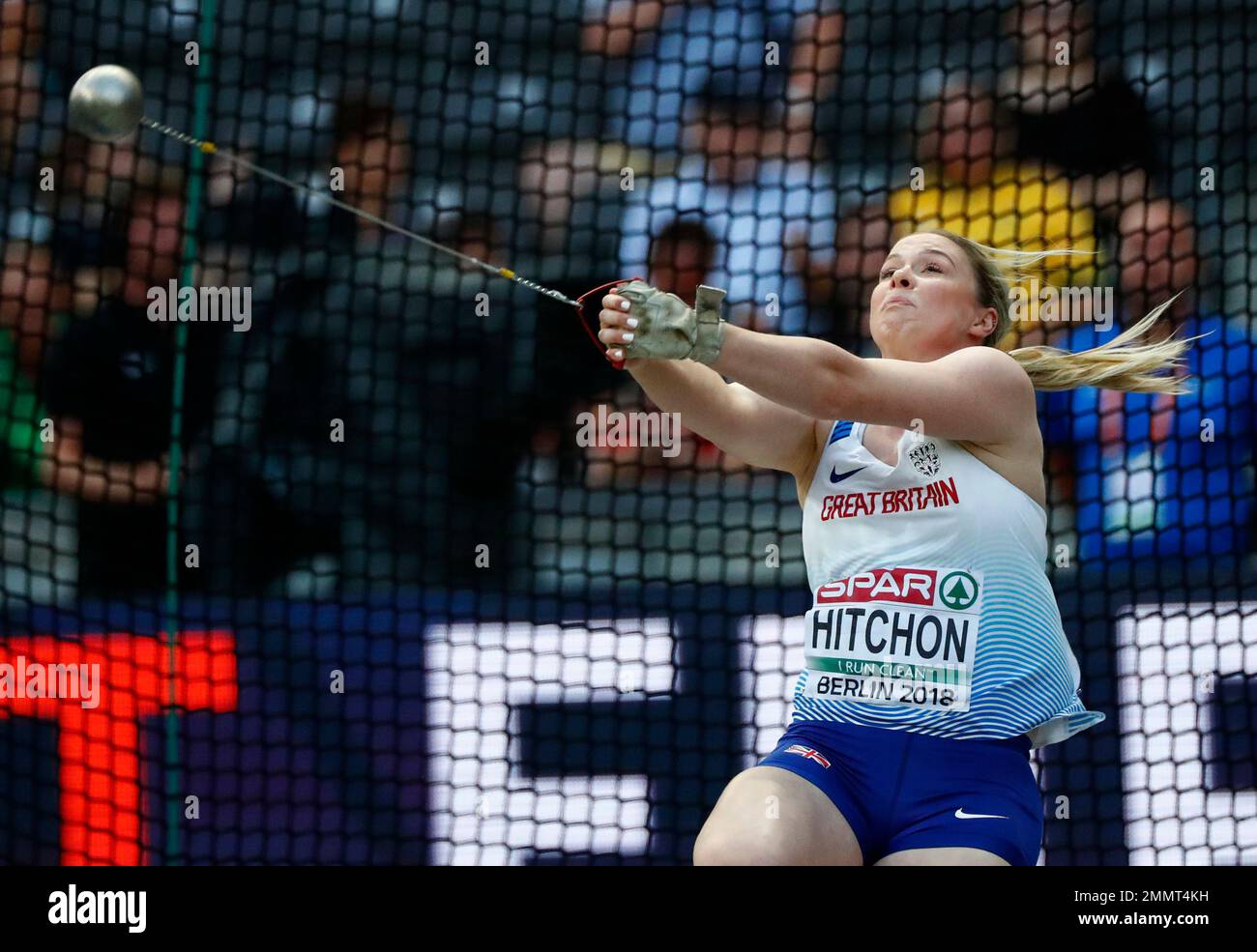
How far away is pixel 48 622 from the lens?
4.46 meters

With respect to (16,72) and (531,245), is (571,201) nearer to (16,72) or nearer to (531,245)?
(531,245)

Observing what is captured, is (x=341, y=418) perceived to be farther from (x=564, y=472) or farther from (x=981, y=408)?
(x=981, y=408)

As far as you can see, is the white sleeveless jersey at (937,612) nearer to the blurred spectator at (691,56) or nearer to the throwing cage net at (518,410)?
the throwing cage net at (518,410)

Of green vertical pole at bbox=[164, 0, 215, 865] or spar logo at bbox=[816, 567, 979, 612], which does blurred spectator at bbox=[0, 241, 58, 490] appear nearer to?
green vertical pole at bbox=[164, 0, 215, 865]

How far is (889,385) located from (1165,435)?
239 centimetres

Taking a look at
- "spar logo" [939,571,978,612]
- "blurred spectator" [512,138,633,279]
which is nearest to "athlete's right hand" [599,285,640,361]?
"spar logo" [939,571,978,612]

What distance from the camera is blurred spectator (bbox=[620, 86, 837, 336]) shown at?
4988mm

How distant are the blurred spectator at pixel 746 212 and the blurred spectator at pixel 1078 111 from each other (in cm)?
69

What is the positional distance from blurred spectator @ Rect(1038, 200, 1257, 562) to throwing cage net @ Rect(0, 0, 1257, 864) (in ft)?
0.05

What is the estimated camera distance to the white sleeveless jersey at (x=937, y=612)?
2.72 meters

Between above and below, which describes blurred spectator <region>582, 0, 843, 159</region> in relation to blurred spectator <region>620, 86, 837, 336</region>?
above

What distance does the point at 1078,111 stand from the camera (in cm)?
518

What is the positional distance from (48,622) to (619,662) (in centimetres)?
154
